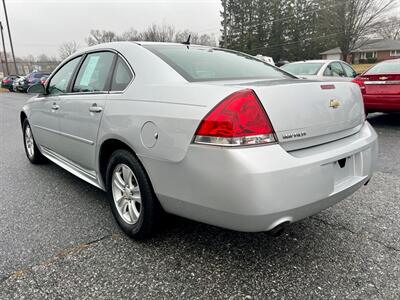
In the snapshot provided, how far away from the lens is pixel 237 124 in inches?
73.9

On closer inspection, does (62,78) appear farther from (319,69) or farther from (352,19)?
(352,19)

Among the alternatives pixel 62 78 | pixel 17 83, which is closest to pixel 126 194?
pixel 62 78

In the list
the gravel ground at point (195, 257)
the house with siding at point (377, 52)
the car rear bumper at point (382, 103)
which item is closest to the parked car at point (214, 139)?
the gravel ground at point (195, 257)

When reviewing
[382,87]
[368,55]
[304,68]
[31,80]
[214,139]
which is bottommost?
[382,87]

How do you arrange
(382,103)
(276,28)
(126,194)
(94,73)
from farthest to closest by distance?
1. (276,28)
2. (382,103)
3. (94,73)
4. (126,194)

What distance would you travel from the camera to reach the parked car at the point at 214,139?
6.13 ft

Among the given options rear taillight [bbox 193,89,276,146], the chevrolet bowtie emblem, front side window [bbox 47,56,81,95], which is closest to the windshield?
front side window [bbox 47,56,81,95]

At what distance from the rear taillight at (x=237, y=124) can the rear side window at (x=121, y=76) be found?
100cm

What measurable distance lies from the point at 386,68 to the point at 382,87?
0.53m

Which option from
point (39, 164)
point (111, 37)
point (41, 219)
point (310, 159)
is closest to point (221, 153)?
point (310, 159)

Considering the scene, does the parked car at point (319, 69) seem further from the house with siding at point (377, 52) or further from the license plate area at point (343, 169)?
the house with siding at point (377, 52)

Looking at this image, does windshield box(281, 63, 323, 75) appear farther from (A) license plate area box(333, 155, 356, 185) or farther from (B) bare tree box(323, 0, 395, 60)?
(B) bare tree box(323, 0, 395, 60)

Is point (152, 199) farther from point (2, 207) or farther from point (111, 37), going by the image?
point (111, 37)

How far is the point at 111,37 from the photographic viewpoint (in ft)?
202
